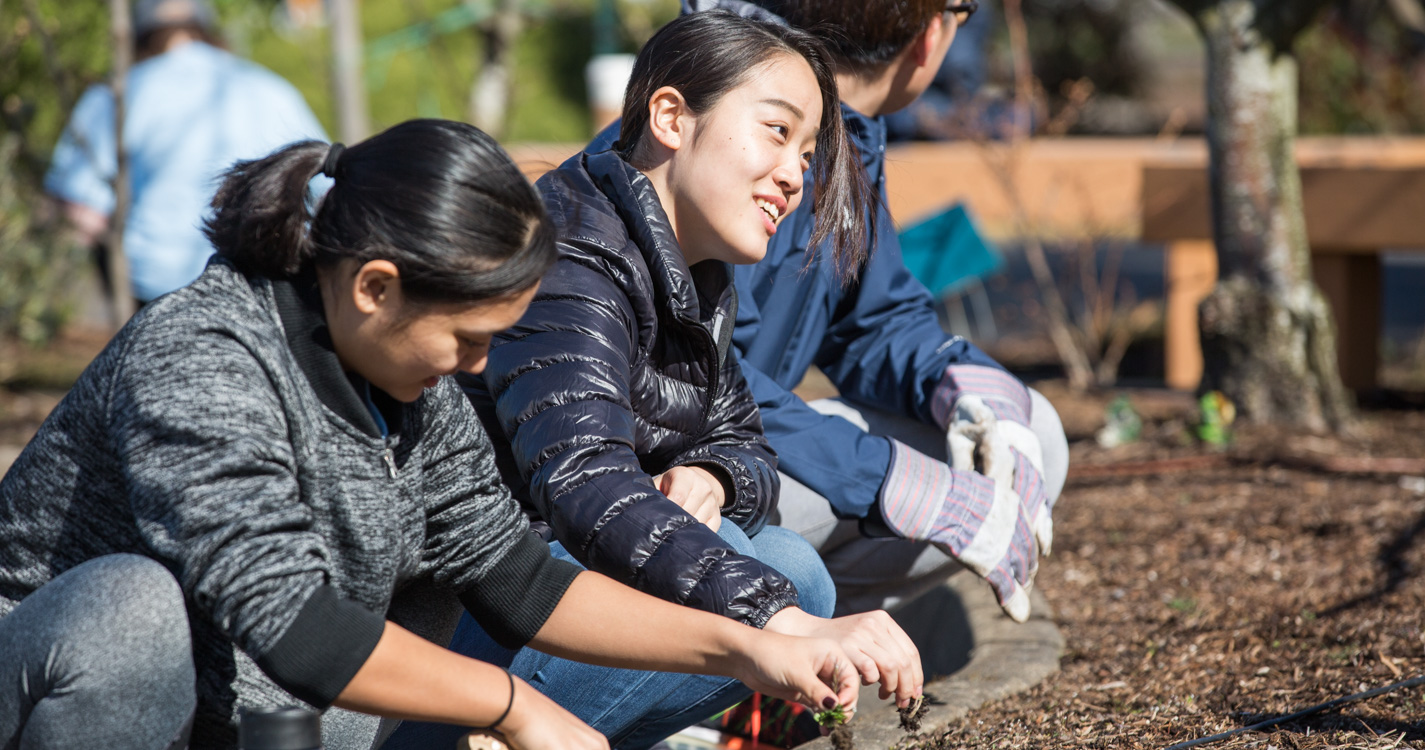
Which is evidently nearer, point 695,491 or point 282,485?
point 282,485

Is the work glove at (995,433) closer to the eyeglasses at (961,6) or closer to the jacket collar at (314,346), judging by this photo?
the eyeglasses at (961,6)

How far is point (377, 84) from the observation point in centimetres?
1389

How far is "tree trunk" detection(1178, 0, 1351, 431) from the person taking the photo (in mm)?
4289

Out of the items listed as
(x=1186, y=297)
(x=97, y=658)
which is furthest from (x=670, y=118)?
(x=1186, y=297)

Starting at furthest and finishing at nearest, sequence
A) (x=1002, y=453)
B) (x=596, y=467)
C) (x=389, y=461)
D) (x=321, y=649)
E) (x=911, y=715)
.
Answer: (x=1002, y=453), (x=911, y=715), (x=596, y=467), (x=389, y=461), (x=321, y=649)

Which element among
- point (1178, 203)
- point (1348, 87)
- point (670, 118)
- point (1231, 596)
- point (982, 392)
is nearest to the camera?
point (670, 118)

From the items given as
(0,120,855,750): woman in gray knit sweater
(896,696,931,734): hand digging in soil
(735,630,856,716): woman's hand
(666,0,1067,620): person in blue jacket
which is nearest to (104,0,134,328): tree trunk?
(666,0,1067,620): person in blue jacket

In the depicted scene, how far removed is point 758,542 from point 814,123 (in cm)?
66

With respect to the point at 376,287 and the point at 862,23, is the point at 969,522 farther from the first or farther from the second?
the point at 376,287

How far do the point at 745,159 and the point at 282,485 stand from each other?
913 millimetres

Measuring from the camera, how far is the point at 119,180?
4344 millimetres

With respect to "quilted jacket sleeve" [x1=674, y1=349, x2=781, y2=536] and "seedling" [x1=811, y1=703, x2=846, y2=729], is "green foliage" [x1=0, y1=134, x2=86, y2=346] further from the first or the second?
"seedling" [x1=811, y1=703, x2=846, y2=729]

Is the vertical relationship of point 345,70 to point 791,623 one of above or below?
below

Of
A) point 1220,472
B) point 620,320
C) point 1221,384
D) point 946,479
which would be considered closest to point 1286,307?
point 1221,384
